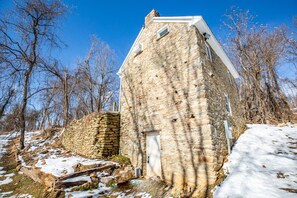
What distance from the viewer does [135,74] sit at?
Answer: 335 inches

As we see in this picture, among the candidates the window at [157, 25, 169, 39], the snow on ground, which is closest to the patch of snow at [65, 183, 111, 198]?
the snow on ground

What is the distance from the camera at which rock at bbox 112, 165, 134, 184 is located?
18.7 ft

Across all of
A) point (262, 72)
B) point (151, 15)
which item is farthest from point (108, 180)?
point (262, 72)

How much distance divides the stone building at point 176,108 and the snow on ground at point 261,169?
527mm

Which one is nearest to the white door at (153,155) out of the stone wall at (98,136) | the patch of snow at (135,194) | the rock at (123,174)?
the rock at (123,174)

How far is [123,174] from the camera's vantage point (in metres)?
→ 5.98

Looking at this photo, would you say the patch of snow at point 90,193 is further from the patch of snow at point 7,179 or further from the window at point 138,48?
the window at point 138,48

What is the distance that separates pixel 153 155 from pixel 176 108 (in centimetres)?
233

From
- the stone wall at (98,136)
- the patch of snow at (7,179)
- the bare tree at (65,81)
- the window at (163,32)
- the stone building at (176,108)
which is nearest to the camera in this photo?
the stone building at (176,108)

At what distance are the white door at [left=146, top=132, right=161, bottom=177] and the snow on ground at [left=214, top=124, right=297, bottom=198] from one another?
2599mm

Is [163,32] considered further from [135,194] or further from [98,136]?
[135,194]

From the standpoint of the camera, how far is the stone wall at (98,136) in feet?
25.0

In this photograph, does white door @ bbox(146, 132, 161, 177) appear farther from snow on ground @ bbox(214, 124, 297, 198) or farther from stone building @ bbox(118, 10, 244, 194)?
snow on ground @ bbox(214, 124, 297, 198)

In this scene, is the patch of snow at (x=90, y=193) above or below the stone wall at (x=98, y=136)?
below
